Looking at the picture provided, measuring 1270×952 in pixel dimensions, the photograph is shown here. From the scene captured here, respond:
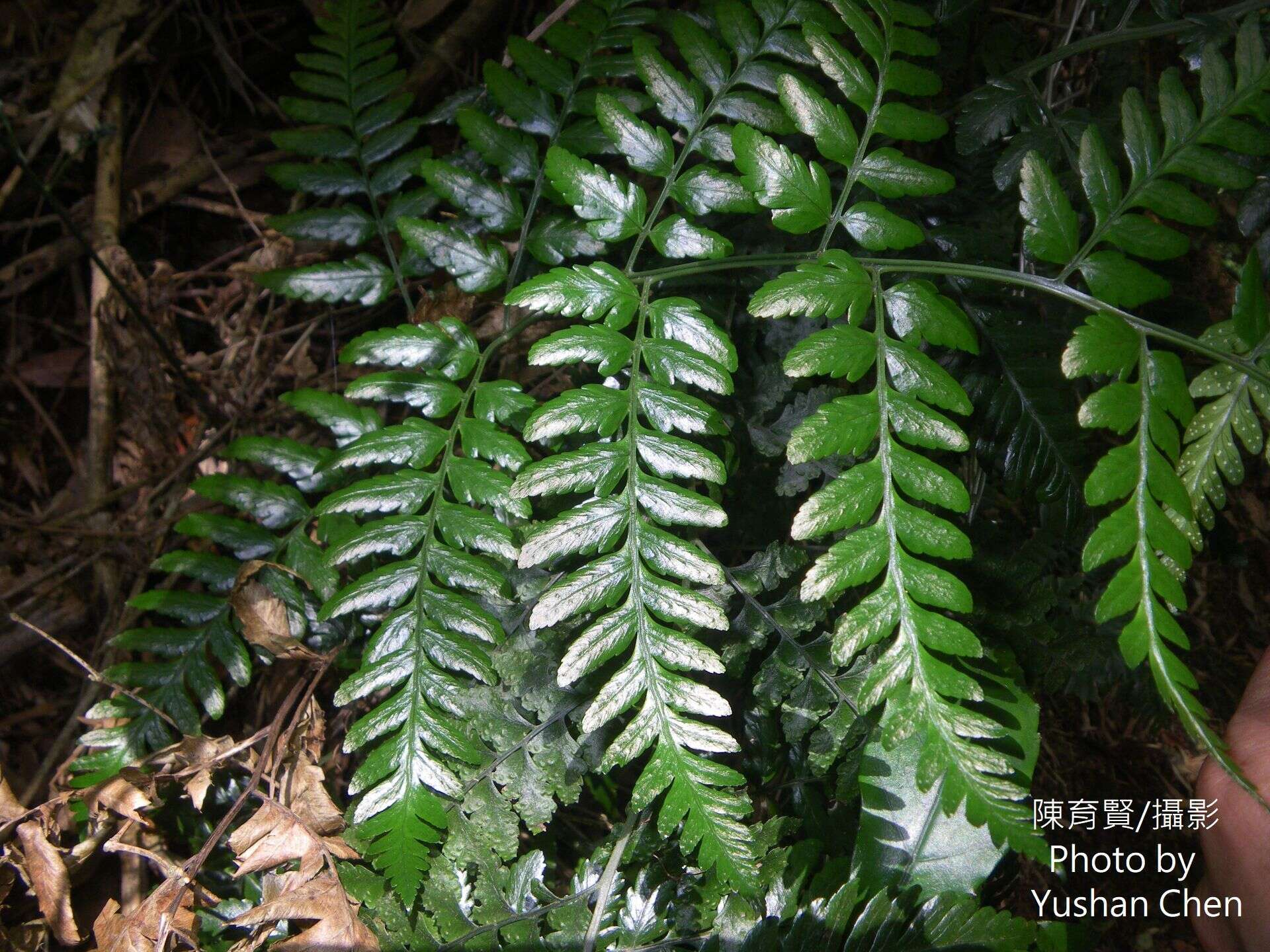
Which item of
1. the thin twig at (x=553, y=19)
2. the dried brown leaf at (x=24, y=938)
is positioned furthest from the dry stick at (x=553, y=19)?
the dried brown leaf at (x=24, y=938)

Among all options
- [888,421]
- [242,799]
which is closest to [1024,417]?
[888,421]

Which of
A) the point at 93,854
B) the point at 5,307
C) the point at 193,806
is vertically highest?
the point at 5,307

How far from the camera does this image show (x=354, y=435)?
84.0 inches

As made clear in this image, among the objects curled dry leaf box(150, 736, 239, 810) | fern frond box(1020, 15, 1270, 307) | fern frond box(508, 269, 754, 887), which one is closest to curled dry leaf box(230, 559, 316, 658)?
curled dry leaf box(150, 736, 239, 810)

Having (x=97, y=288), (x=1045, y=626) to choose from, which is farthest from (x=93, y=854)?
(x=1045, y=626)

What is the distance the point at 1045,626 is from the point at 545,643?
42.5 inches

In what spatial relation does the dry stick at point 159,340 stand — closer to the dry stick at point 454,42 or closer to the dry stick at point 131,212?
the dry stick at point 131,212

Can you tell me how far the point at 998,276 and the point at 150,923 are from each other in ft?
7.62

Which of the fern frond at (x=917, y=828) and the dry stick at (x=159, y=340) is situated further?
the dry stick at (x=159, y=340)

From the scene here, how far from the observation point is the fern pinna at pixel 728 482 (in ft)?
5.14

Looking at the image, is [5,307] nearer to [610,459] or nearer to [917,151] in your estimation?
[610,459]

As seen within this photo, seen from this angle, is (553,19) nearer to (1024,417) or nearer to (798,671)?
(1024,417)

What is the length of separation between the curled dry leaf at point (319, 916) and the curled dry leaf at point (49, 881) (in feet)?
1.69

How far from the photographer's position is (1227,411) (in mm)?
1599
